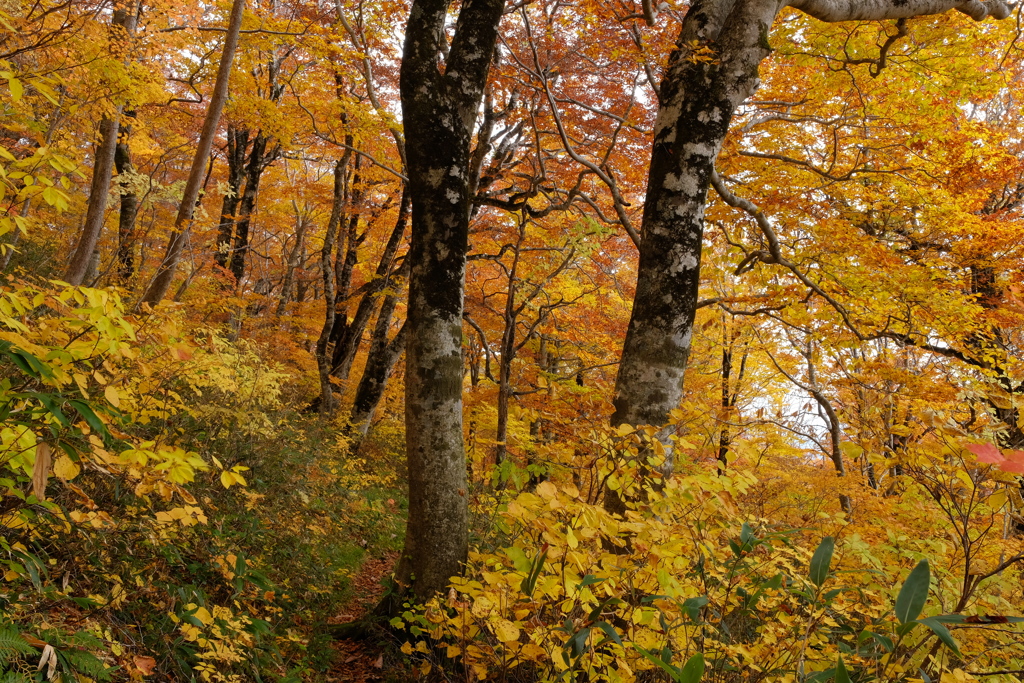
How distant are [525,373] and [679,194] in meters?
8.05

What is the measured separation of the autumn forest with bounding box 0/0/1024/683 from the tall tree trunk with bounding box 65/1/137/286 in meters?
0.04

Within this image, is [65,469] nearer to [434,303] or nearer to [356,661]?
[434,303]

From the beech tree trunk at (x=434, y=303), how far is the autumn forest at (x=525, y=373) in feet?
0.08

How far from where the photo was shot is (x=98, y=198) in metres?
7.18

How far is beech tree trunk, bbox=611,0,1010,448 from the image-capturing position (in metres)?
3.36

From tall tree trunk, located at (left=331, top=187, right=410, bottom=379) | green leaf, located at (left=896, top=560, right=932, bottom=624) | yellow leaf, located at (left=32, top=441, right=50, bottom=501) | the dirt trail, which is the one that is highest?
tall tree trunk, located at (left=331, top=187, right=410, bottom=379)

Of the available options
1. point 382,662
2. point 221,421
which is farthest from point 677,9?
point 382,662

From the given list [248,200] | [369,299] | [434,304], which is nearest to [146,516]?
[434,304]

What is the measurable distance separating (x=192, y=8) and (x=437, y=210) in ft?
41.4

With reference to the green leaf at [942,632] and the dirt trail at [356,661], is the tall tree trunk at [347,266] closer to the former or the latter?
the dirt trail at [356,661]

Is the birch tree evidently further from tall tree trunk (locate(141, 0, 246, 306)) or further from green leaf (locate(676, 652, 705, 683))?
tall tree trunk (locate(141, 0, 246, 306))

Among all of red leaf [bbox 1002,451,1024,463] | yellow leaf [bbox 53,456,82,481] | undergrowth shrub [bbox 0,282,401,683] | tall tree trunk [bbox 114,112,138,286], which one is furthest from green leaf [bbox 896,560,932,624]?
tall tree trunk [bbox 114,112,138,286]

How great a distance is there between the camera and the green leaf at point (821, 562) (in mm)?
1560

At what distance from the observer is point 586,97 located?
8922mm
